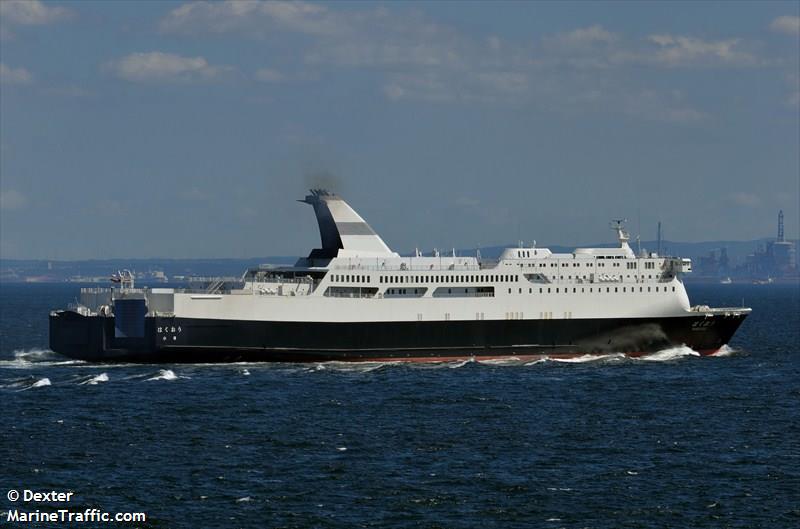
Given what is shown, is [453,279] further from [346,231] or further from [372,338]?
[346,231]

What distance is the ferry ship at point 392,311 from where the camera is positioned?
5366 centimetres

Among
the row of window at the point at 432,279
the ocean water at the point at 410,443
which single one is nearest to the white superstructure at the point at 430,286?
the row of window at the point at 432,279

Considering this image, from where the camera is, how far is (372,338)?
55406 millimetres

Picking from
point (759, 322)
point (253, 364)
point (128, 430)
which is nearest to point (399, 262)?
point (253, 364)

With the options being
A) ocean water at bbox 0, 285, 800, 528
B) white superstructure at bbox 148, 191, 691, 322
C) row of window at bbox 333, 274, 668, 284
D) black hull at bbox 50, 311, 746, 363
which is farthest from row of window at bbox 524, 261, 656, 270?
ocean water at bbox 0, 285, 800, 528

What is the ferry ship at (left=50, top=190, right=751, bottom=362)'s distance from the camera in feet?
176

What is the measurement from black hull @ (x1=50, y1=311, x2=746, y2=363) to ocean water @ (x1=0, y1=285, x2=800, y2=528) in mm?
1138

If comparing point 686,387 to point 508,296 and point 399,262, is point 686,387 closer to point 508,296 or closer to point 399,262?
point 508,296

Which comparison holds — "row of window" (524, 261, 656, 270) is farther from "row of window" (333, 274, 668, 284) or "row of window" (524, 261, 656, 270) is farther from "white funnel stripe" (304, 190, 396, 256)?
"white funnel stripe" (304, 190, 396, 256)

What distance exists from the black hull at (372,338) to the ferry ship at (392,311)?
4 cm

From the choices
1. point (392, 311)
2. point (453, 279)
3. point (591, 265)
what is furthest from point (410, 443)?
point (591, 265)

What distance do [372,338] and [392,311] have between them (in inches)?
57.2

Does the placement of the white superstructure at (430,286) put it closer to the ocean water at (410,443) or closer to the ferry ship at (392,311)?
the ferry ship at (392,311)

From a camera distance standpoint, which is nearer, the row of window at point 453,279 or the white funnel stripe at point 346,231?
the row of window at point 453,279
